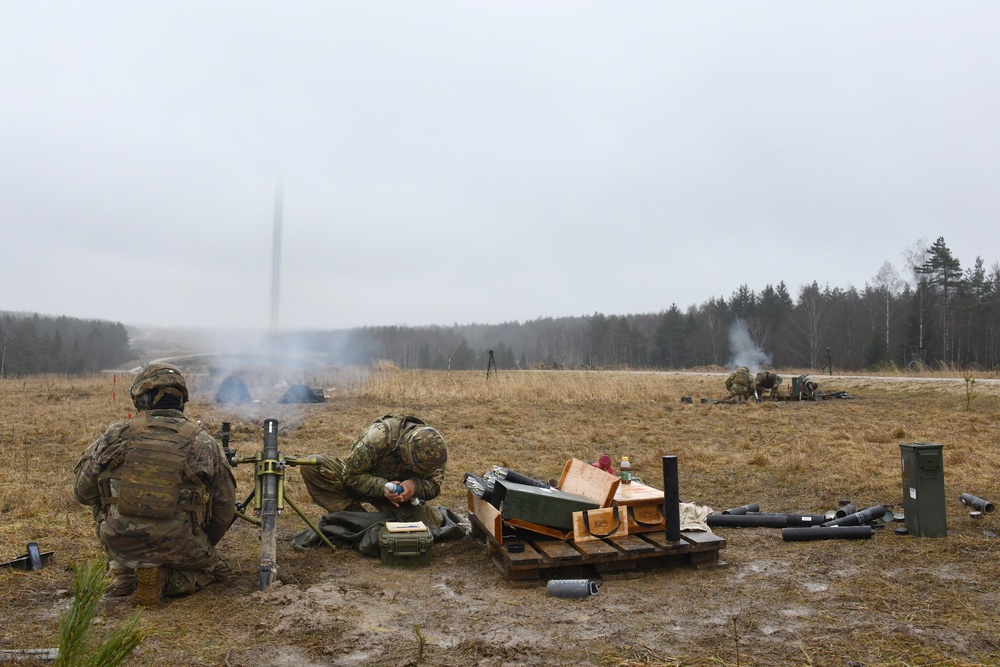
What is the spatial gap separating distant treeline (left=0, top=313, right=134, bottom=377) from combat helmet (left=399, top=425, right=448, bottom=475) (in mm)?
8767

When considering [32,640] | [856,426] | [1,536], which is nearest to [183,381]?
[32,640]

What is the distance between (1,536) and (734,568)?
6.33m

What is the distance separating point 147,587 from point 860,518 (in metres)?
5.99

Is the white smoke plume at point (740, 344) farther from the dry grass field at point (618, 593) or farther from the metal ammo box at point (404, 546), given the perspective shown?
the metal ammo box at point (404, 546)

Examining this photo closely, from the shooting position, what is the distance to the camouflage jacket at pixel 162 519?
4566 millimetres

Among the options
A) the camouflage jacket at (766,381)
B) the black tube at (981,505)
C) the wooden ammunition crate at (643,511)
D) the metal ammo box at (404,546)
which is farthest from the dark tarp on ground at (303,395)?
the black tube at (981,505)

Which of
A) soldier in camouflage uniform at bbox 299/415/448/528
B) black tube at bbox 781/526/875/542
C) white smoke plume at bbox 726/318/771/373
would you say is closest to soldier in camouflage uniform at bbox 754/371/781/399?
black tube at bbox 781/526/875/542

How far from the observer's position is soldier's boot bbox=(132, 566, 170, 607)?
4.58 meters

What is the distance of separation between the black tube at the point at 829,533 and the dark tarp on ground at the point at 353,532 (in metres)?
3.08

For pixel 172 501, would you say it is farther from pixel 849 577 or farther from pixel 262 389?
pixel 262 389

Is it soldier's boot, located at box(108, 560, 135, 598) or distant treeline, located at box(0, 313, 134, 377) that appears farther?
distant treeline, located at box(0, 313, 134, 377)

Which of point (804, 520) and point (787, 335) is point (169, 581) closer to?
point (804, 520)

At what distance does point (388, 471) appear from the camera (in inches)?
251

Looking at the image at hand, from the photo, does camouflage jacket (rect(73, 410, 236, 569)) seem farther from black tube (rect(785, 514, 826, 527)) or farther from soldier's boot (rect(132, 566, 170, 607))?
black tube (rect(785, 514, 826, 527))
